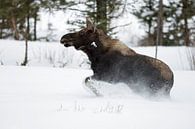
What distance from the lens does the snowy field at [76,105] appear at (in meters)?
5.84

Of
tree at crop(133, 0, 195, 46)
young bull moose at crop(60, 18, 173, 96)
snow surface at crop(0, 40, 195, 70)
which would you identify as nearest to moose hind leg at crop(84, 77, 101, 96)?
young bull moose at crop(60, 18, 173, 96)

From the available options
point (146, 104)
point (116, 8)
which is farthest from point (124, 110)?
point (116, 8)

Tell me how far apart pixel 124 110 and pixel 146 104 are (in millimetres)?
712

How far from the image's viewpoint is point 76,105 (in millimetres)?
6645

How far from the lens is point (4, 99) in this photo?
7.31 metres

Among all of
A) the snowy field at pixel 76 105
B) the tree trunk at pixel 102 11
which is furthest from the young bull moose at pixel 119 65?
the tree trunk at pixel 102 11

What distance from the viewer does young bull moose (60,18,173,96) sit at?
8195 mm

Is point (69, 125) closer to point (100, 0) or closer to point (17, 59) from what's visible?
point (100, 0)

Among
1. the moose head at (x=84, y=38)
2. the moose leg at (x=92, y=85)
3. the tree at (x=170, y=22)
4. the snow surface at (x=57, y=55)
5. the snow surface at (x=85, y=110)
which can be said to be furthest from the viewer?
the tree at (x=170, y=22)

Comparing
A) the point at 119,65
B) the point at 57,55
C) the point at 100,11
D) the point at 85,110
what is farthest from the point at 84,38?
the point at 57,55

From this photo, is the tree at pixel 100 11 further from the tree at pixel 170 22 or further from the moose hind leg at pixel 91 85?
the tree at pixel 170 22

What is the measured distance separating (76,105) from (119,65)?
1909 millimetres

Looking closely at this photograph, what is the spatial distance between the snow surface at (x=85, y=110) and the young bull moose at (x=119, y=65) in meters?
0.26

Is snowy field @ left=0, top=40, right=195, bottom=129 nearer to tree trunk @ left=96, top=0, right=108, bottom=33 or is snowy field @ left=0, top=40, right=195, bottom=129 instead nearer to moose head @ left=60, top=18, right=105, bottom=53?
moose head @ left=60, top=18, right=105, bottom=53
